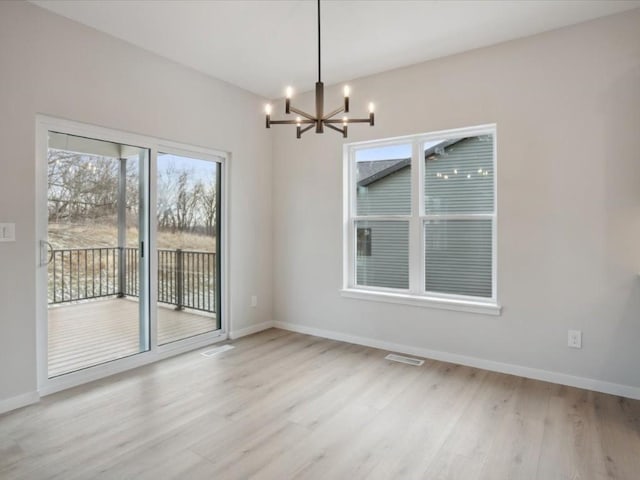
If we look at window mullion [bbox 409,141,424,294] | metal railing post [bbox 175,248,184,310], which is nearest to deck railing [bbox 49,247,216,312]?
metal railing post [bbox 175,248,184,310]

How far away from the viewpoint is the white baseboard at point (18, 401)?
8.63ft

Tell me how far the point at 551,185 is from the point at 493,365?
1636 millimetres

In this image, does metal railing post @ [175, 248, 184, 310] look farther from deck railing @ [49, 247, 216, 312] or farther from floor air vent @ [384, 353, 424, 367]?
floor air vent @ [384, 353, 424, 367]

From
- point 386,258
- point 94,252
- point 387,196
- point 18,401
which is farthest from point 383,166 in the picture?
point 18,401

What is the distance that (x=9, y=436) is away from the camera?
2.32 metres

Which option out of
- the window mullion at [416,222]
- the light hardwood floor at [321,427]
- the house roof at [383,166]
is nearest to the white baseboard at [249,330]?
the light hardwood floor at [321,427]

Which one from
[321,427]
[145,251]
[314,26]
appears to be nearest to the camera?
[321,427]

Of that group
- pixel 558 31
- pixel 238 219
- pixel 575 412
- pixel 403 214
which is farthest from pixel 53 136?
pixel 575 412

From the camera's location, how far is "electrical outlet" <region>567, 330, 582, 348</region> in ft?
10.00

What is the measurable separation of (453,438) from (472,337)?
1.36m

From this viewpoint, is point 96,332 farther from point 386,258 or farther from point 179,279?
point 386,258

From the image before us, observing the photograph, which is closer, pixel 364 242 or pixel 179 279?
pixel 179 279

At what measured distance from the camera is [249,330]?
15.0ft

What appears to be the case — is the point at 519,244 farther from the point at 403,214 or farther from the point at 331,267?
the point at 331,267
